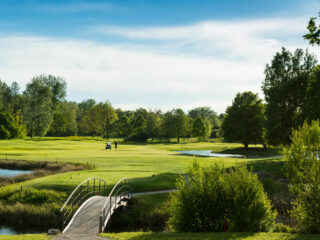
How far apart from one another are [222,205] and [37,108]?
92008mm

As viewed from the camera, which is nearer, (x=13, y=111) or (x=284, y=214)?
(x=284, y=214)

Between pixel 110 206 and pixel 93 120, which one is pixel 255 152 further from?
pixel 93 120

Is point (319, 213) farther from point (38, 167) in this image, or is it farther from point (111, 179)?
point (38, 167)

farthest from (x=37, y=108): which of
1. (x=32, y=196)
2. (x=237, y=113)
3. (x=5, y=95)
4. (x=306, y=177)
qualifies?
(x=306, y=177)

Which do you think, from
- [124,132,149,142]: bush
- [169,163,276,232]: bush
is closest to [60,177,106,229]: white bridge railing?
[169,163,276,232]: bush

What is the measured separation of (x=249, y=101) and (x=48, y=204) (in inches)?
2527

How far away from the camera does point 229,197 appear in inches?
642

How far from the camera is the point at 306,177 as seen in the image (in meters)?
16.6

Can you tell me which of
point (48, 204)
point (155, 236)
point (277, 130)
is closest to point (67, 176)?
point (48, 204)

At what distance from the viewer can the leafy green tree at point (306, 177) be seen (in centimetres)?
1564

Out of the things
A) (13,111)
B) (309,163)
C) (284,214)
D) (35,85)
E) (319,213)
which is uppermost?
(35,85)

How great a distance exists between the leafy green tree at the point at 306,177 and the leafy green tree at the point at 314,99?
26.6 meters

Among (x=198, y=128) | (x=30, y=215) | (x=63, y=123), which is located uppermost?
(x=63, y=123)

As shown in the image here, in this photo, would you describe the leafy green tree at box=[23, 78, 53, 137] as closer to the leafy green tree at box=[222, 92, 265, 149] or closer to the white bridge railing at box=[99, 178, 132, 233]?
the leafy green tree at box=[222, 92, 265, 149]
